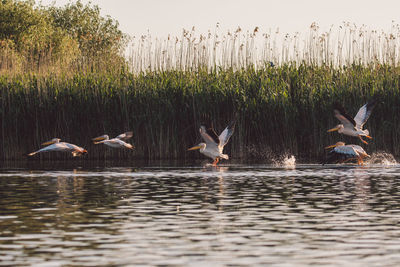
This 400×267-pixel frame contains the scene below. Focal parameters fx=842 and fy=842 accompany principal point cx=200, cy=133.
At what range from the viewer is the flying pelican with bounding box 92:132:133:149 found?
24875 mm

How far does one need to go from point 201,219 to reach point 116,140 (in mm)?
14026

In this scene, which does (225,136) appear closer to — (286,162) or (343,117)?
(286,162)

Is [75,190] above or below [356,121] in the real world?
below

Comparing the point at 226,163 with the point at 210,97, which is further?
the point at 210,97

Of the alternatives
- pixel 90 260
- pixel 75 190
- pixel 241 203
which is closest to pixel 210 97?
pixel 75 190

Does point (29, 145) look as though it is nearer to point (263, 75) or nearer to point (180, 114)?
point (180, 114)

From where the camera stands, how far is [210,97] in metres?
27.8

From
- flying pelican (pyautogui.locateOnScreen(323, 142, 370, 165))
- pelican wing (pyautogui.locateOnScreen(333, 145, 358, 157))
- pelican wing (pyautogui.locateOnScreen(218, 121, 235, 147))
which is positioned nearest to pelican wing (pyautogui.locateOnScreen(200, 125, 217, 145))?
pelican wing (pyautogui.locateOnScreen(218, 121, 235, 147))

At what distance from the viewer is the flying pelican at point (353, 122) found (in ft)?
78.1

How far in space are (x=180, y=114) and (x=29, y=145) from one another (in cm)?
514

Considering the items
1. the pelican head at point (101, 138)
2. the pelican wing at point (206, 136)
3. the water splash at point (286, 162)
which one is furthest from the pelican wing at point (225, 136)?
the pelican head at point (101, 138)

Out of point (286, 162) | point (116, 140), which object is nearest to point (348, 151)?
point (286, 162)

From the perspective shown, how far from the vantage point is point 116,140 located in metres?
24.8

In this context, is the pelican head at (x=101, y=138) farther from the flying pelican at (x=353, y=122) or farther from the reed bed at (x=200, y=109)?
the flying pelican at (x=353, y=122)
